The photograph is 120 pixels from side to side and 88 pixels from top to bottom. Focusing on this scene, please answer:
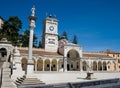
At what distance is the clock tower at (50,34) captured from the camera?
48350 millimetres

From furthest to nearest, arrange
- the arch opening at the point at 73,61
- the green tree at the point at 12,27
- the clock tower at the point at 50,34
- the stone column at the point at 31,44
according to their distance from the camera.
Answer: the green tree at the point at 12,27 < the clock tower at the point at 50,34 < the arch opening at the point at 73,61 < the stone column at the point at 31,44

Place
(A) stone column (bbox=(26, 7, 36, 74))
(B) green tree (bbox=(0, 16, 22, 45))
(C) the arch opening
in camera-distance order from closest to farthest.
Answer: (A) stone column (bbox=(26, 7, 36, 74)), (C) the arch opening, (B) green tree (bbox=(0, 16, 22, 45))

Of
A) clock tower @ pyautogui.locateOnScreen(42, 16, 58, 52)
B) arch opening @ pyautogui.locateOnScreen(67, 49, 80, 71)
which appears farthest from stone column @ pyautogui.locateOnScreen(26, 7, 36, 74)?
clock tower @ pyautogui.locateOnScreen(42, 16, 58, 52)

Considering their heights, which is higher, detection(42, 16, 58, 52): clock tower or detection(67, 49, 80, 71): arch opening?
detection(42, 16, 58, 52): clock tower

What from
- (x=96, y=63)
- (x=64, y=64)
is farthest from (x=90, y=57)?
(x=64, y=64)

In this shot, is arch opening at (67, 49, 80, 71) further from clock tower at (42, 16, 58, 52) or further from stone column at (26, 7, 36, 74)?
stone column at (26, 7, 36, 74)

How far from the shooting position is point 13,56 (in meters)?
25.4

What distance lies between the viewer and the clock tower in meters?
48.3

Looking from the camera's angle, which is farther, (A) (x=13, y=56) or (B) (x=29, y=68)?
(A) (x=13, y=56)

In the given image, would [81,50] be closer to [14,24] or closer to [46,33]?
[46,33]

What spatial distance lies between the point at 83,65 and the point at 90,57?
117 inches

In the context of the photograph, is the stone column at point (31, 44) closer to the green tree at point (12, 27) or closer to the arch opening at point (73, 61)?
the arch opening at point (73, 61)

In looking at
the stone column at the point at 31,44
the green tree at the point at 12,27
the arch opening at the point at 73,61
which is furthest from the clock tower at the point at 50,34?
the stone column at the point at 31,44

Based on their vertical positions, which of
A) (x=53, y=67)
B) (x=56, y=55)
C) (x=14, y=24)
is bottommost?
(x=53, y=67)
